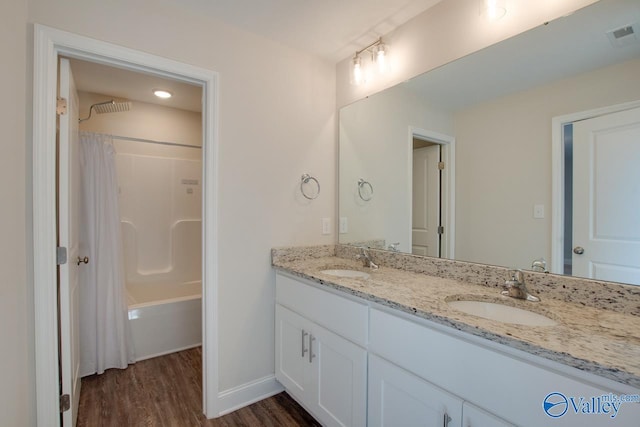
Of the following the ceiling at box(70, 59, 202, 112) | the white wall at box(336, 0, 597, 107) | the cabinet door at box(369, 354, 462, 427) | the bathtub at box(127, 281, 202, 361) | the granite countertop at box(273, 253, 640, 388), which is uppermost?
the ceiling at box(70, 59, 202, 112)

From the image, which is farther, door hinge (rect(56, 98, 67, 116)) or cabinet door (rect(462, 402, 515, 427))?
door hinge (rect(56, 98, 67, 116))

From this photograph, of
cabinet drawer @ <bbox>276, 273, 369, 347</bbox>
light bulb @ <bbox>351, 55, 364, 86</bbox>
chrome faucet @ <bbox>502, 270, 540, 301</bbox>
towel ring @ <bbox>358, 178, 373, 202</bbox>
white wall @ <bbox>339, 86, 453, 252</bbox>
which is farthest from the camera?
towel ring @ <bbox>358, 178, 373, 202</bbox>

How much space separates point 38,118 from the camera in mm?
1299

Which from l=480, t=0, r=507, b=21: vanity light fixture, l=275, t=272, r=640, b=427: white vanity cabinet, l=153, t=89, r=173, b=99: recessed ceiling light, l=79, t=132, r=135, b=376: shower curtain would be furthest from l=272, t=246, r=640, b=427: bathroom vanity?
l=153, t=89, r=173, b=99: recessed ceiling light

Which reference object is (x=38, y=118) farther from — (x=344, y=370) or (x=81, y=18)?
(x=344, y=370)

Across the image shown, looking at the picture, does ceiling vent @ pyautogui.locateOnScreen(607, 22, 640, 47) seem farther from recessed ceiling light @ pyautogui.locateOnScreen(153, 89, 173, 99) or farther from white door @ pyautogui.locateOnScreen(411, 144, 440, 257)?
recessed ceiling light @ pyautogui.locateOnScreen(153, 89, 173, 99)

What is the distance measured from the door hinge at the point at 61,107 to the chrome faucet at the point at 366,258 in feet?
5.90

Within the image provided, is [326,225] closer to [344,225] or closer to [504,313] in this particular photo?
[344,225]

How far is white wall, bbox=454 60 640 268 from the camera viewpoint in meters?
1.18

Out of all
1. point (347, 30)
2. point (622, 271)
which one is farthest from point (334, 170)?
point (622, 271)

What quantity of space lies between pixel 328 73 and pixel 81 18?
4.78 ft

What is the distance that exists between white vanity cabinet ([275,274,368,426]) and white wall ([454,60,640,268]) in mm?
715

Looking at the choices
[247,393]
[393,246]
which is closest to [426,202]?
[393,246]

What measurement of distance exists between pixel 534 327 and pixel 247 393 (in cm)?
169
